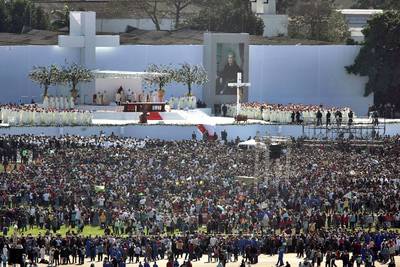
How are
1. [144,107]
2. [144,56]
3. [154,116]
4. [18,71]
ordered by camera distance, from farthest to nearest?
1. [144,56]
2. [18,71]
3. [144,107]
4. [154,116]

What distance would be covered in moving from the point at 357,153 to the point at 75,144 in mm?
12741

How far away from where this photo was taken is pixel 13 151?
8231 centimetres

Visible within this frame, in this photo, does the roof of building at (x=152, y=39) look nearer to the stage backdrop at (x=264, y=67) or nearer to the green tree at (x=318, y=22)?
the stage backdrop at (x=264, y=67)

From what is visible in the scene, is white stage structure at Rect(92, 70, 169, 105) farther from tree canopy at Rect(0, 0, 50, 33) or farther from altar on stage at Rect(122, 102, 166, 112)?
tree canopy at Rect(0, 0, 50, 33)

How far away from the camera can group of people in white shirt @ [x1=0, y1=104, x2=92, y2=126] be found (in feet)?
301

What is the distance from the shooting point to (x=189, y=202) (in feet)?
237

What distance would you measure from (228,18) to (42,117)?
1371 inches

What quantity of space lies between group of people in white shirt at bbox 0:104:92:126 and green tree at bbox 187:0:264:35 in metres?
29.4

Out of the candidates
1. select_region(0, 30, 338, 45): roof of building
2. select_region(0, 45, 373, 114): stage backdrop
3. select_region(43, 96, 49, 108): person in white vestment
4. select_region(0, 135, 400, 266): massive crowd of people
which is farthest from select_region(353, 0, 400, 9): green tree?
select_region(0, 135, 400, 266): massive crowd of people

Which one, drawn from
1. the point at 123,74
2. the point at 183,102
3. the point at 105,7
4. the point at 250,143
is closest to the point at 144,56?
the point at 123,74

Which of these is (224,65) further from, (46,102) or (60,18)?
(60,18)

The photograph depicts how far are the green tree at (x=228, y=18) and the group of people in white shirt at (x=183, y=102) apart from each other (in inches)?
785

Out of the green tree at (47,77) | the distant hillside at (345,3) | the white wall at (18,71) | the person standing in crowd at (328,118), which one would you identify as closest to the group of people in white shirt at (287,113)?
the person standing in crowd at (328,118)

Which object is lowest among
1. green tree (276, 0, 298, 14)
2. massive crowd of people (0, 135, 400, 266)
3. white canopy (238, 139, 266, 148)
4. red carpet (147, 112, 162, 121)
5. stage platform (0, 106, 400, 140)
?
massive crowd of people (0, 135, 400, 266)
